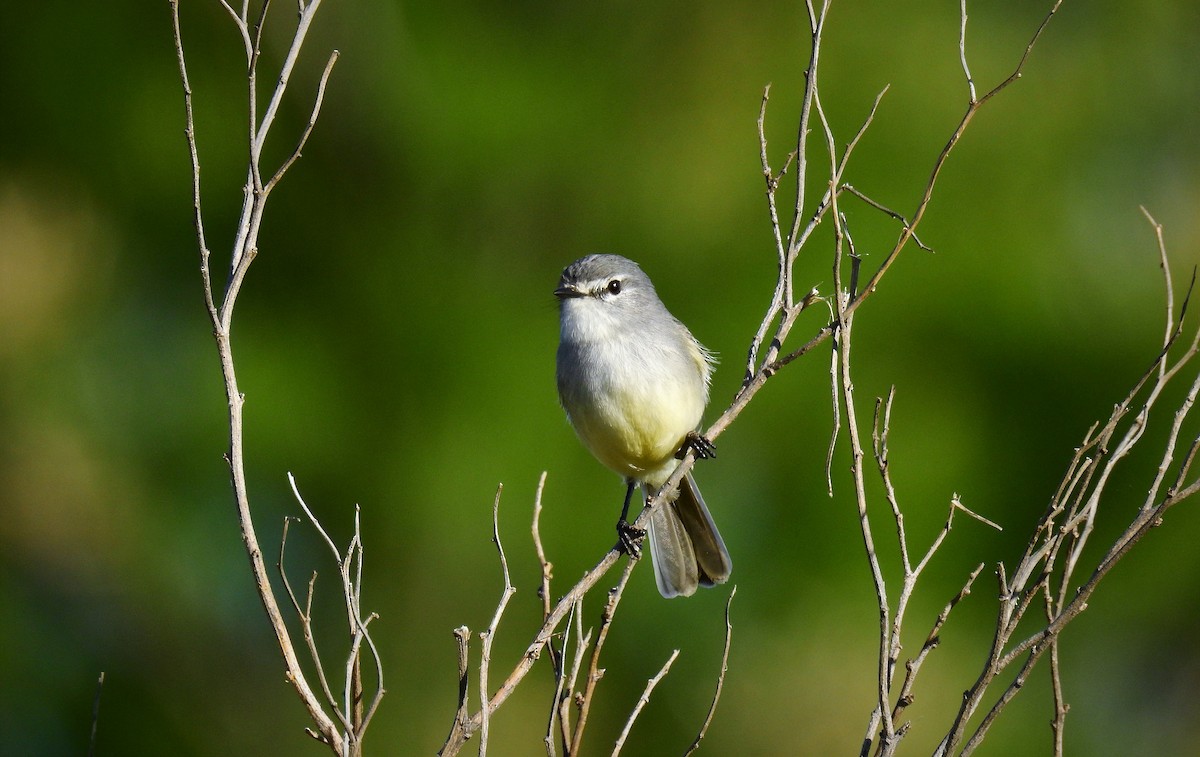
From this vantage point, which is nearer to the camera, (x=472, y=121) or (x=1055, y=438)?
(x=1055, y=438)

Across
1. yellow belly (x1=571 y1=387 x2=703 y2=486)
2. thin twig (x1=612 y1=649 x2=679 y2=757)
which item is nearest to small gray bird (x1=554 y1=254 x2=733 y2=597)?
yellow belly (x1=571 y1=387 x2=703 y2=486)

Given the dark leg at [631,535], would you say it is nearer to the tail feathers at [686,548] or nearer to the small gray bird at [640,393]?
the small gray bird at [640,393]

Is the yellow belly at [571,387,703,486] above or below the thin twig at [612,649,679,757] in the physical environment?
below

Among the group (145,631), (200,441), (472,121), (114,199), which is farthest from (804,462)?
(114,199)

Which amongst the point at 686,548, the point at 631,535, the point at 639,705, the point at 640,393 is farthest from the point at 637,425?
the point at 639,705

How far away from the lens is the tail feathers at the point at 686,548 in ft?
16.2

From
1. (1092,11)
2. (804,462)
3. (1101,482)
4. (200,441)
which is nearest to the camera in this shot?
(1101,482)

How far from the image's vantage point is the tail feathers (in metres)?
4.93

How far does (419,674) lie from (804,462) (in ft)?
7.27

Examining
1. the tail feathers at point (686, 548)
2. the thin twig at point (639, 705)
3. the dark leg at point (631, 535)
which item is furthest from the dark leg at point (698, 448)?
the thin twig at point (639, 705)

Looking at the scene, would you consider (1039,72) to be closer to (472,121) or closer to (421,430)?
(472,121)

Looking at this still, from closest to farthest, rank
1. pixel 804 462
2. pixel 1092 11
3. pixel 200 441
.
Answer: pixel 804 462, pixel 200 441, pixel 1092 11

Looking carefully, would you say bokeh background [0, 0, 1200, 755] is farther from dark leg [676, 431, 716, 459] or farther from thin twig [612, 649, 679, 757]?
thin twig [612, 649, 679, 757]

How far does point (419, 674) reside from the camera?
5.92 m
